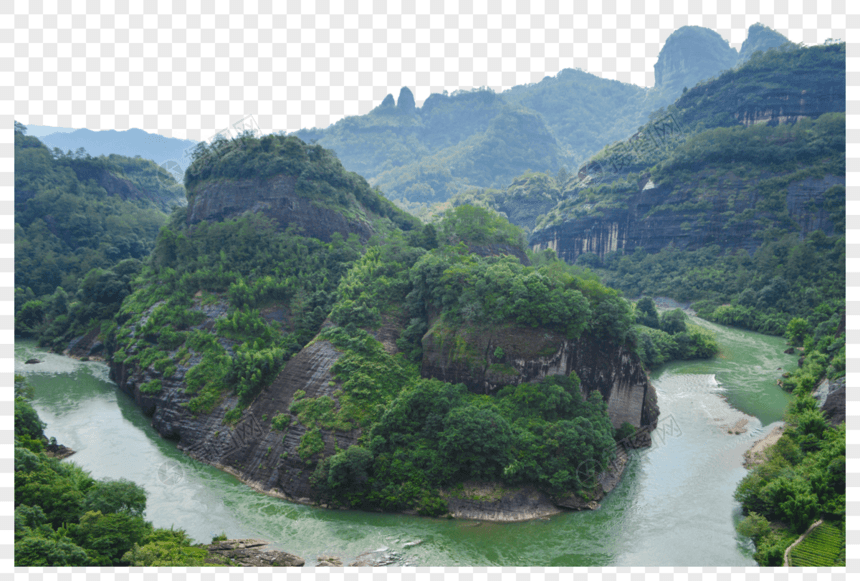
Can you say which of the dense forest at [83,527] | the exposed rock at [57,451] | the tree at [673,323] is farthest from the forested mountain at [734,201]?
the exposed rock at [57,451]

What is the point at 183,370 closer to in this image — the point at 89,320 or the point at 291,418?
the point at 291,418

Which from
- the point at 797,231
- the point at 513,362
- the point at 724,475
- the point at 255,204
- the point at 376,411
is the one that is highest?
the point at 797,231

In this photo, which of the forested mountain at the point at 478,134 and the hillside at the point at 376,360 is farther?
the forested mountain at the point at 478,134

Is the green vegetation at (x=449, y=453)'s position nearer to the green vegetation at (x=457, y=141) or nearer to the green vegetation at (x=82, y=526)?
the green vegetation at (x=82, y=526)

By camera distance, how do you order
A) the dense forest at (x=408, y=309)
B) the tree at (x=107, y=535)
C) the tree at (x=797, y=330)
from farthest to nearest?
the tree at (x=797, y=330) → the dense forest at (x=408, y=309) → the tree at (x=107, y=535)

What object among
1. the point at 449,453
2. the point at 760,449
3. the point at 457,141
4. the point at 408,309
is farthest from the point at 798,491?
the point at 457,141

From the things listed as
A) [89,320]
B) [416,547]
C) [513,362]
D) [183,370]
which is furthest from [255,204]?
[416,547]
